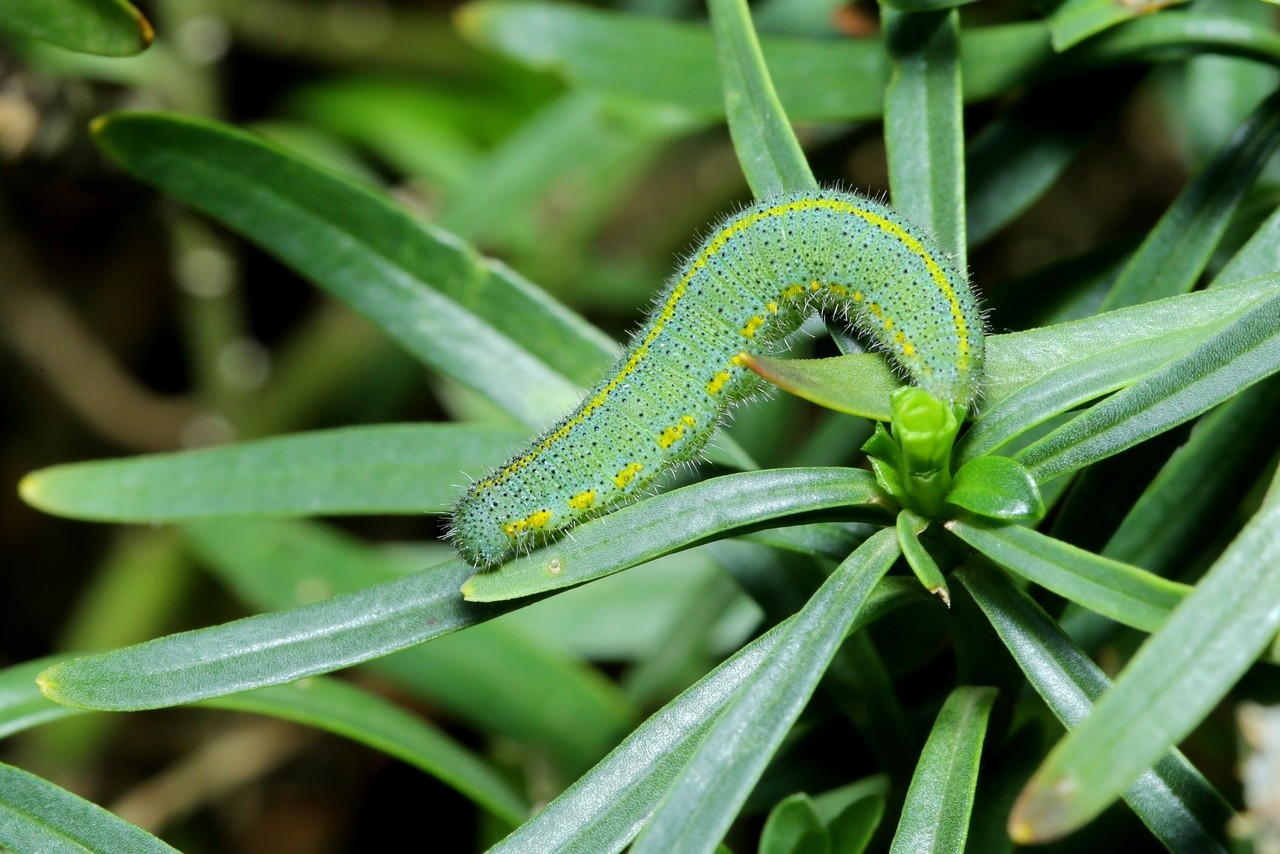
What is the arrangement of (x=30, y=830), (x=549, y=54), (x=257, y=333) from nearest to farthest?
1. (x=30, y=830)
2. (x=549, y=54)
3. (x=257, y=333)

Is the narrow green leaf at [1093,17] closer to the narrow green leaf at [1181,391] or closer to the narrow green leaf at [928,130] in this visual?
the narrow green leaf at [928,130]

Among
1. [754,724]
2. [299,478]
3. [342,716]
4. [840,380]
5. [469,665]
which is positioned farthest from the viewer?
[469,665]

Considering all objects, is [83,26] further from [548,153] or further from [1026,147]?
[548,153]

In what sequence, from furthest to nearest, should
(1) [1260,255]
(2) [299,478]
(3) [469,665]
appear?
(3) [469,665]
(2) [299,478]
(1) [1260,255]

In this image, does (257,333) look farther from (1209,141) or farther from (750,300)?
(1209,141)

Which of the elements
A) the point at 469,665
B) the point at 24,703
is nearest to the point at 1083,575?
the point at 24,703

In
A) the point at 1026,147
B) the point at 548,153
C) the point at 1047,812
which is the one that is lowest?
the point at 1047,812

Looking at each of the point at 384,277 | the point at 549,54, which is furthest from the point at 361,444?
the point at 549,54

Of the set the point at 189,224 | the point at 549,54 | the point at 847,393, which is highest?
the point at 189,224
